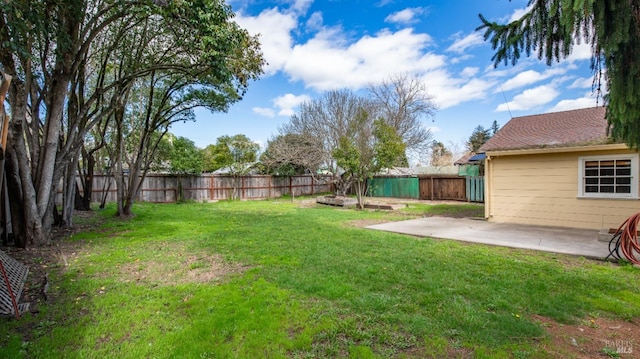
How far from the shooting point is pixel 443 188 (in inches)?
652

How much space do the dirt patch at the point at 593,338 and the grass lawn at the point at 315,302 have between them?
63 mm

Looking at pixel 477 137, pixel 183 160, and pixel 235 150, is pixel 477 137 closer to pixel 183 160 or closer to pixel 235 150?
pixel 235 150

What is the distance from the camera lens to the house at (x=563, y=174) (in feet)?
23.2

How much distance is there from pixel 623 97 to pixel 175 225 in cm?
898

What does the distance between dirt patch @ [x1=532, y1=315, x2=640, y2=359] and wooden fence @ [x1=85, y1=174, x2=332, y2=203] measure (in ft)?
47.9

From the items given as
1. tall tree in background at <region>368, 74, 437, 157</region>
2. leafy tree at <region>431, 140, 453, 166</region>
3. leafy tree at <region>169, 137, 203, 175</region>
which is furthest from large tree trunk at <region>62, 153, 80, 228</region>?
leafy tree at <region>431, 140, 453, 166</region>

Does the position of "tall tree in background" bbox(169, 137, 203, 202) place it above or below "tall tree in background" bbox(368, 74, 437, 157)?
below

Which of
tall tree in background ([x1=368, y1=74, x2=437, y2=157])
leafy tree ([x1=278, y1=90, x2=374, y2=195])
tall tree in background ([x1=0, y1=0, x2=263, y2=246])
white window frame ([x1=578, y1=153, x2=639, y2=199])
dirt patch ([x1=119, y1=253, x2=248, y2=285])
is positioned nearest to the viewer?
dirt patch ([x1=119, y1=253, x2=248, y2=285])

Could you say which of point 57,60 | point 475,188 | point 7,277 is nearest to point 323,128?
point 475,188

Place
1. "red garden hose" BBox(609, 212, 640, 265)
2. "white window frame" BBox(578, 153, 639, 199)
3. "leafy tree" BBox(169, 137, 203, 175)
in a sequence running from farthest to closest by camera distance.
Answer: "leafy tree" BBox(169, 137, 203, 175) < "white window frame" BBox(578, 153, 639, 199) < "red garden hose" BBox(609, 212, 640, 265)

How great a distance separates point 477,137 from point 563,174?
106 ft

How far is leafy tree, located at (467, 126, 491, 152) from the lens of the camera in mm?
34969

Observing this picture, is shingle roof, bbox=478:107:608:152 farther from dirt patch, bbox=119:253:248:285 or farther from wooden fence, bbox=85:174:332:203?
wooden fence, bbox=85:174:332:203

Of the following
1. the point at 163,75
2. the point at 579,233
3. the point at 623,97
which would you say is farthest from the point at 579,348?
the point at 163,75
